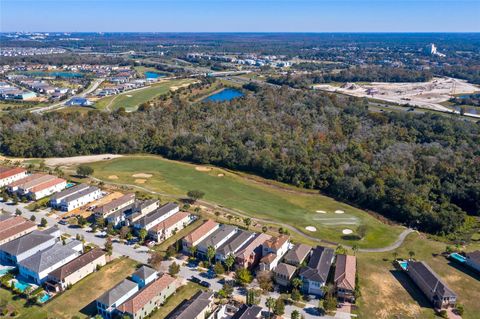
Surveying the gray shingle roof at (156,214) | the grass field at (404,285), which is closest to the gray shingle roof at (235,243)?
the gray shingle roof at (156,214)

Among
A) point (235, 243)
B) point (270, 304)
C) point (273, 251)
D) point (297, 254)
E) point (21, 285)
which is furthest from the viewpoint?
point (235, 243)

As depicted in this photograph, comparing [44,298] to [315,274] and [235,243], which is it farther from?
[315,274]

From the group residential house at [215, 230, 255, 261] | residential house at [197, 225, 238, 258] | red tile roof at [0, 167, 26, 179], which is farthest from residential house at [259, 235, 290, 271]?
red tile roof at [0, 167, 26, 179]

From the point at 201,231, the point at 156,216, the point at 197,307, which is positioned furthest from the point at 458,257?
the point at 156,216

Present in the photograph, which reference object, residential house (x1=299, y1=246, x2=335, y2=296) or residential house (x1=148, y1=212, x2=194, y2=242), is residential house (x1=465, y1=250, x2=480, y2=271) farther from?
residential house (x1=148, y1=212, x2=194, y2=242)

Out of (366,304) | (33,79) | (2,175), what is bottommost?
(366,304)

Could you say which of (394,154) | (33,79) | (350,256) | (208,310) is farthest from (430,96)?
(33,79)

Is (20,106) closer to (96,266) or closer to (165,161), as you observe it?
(165,161)
